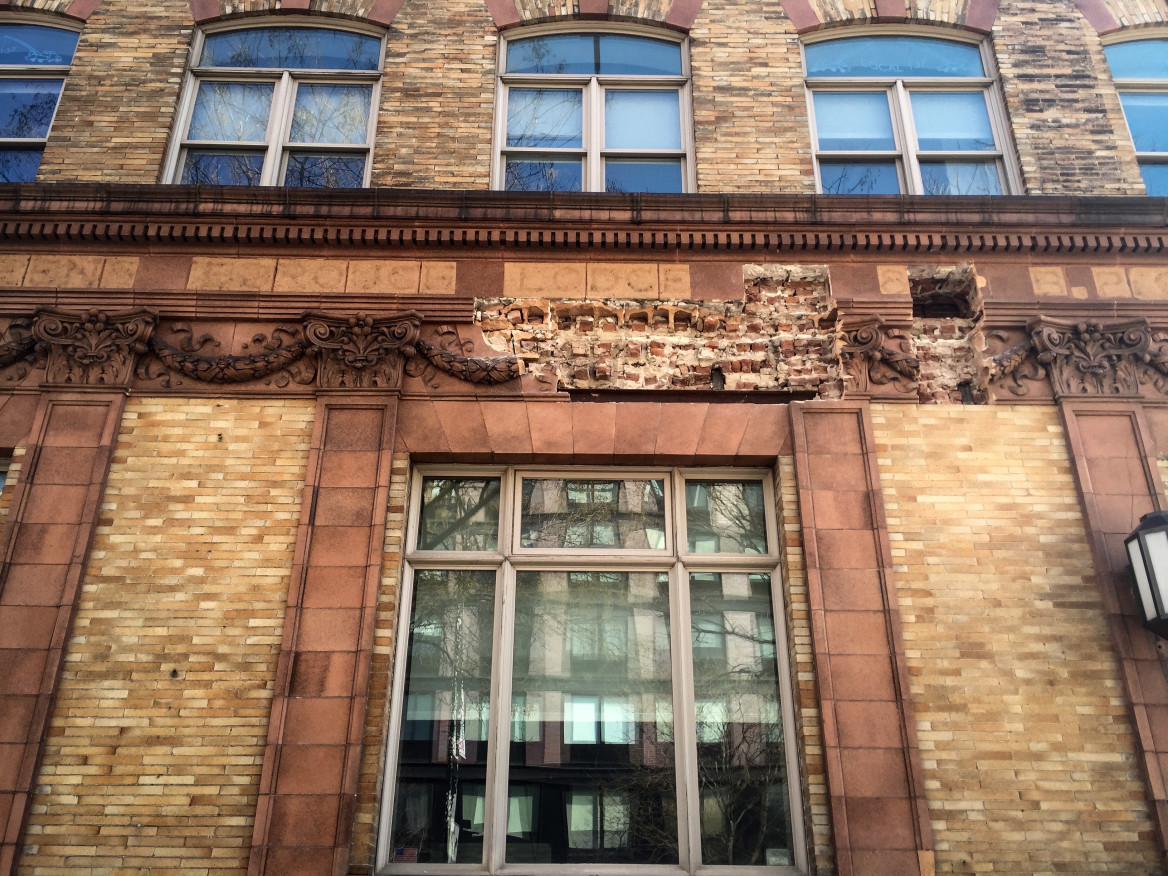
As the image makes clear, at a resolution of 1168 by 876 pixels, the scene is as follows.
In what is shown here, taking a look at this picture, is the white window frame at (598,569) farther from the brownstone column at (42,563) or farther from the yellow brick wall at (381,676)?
the brownstone column at (42,563)

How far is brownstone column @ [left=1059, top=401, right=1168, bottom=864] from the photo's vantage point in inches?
250

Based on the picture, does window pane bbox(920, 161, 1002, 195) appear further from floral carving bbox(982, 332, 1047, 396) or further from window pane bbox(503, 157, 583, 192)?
window pane bbox(503, 157, 583, 192)

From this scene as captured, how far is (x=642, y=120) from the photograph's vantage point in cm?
943

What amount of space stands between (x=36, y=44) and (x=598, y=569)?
8199mm

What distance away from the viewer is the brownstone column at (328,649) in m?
6.06

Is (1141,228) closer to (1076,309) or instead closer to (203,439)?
(1076,309)

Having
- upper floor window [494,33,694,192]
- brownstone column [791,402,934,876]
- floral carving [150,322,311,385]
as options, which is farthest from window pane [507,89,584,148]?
brownstone column [791,402,934,876]

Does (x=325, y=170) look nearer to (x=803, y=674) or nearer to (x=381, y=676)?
(x=381, y=676)

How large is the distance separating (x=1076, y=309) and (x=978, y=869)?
184 inches

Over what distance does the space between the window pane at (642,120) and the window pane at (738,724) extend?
15.0 ft

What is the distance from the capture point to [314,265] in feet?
26.3

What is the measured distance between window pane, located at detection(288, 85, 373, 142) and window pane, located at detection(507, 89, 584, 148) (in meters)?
1.49

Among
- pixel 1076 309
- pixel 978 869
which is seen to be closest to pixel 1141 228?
pixel 1076 309

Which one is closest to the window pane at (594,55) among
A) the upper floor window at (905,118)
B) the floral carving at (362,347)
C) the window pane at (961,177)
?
the upper floor window at (905,118)
